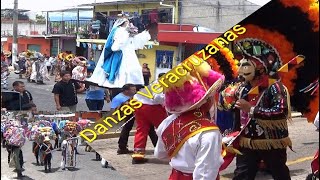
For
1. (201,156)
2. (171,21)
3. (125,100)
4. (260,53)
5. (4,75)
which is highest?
(171,21)

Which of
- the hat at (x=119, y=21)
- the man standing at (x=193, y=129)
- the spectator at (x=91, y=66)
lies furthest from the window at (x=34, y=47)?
the man standing at (x=193, y=129)

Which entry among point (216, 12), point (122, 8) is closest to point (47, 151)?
point (122, 8)

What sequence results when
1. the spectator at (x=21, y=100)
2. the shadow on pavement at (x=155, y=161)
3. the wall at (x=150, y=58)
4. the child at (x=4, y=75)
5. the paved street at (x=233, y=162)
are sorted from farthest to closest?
the shadow on pavement at (x=155, y=161) → the paved street at (x=233, y=162) → the wall at (x=150, y=58) → the spectator at (x=21, y=100) → the child at (x=4, y=75)

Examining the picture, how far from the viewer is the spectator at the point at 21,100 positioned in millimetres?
2100

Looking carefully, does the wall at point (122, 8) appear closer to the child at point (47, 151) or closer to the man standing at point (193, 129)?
the man standing at point (193, 129)

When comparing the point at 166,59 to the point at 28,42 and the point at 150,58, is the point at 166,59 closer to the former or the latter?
the point at 150,58

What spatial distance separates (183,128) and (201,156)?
16 cm

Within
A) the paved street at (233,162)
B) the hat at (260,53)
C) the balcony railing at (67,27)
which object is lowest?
the paved street at (233,162)

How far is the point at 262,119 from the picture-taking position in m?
2.62

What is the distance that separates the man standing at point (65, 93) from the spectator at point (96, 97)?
7cm

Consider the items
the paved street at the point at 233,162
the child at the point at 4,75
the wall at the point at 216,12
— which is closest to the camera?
the child at the point at 4,75

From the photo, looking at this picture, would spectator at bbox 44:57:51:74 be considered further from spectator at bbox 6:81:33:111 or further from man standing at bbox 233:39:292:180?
man standing at bbox 233:39:292:180

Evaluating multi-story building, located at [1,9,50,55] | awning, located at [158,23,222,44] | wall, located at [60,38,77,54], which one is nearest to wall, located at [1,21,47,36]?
multi-story building, located at [1,9,50,55]

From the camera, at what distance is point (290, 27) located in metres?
2.45
